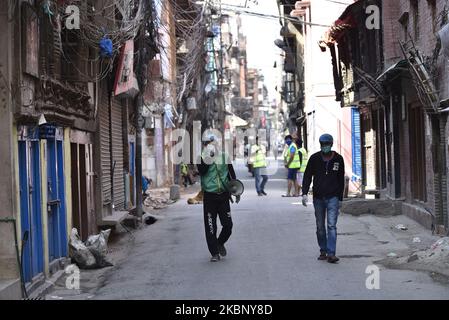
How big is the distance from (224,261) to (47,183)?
9.41 feet

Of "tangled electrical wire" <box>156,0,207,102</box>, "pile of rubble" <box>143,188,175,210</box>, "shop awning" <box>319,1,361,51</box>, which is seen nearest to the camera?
"tangled electrical wire" <box>156,0,207,102</box>

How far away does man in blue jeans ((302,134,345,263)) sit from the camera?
440 inches

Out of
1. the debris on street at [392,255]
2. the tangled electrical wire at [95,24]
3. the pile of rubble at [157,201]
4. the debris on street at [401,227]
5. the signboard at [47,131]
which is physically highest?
the tangled electrical wire at [95,24]

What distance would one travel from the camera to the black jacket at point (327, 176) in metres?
11.2

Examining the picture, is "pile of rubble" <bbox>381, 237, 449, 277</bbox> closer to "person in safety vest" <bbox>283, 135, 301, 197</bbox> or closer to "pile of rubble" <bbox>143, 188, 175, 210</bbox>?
"pile of rubble" <bbox>143, 188, 175, 210</bbox>

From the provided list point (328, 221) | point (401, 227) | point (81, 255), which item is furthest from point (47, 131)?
point (401, 227)

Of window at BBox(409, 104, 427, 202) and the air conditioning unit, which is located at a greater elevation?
the air conditioning unit

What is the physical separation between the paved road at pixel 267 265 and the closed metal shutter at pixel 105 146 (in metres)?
1.21

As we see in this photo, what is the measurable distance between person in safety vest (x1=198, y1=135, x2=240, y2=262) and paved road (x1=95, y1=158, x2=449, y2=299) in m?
0.34

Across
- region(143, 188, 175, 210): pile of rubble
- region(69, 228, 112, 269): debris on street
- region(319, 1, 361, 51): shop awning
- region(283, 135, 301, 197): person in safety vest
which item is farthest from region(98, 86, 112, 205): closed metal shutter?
region(283, 135, 301, 197): person in safety vest

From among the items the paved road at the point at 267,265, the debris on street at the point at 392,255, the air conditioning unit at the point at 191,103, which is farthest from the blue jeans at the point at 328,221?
the air conditioning unit at the point at 191,103

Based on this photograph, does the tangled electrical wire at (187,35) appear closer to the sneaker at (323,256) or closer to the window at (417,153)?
the window at (417,153)

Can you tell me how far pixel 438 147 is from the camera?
1451cm
